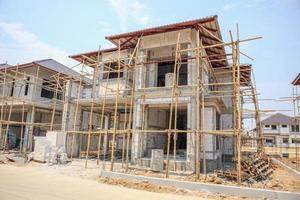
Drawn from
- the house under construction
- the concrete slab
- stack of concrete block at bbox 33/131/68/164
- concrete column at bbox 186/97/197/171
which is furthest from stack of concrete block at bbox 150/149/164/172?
Result: stack of concrete block at bbox 33/131/68/164

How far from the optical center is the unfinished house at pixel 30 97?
19.2 meters

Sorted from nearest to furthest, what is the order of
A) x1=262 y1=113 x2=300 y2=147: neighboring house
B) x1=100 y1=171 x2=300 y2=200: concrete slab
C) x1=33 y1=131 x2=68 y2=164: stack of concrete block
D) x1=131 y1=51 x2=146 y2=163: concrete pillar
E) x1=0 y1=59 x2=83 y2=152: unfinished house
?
x1=100 y1=171 x2=300 y2=200: concrete slab → x1=33 y1=131 x2=68 y2=164: stack of concrete block → x1=131 y1=51 x2=146 y2=163: concrete pillar → x1=0 y1=59 x2=83 y2=152: unfinished house → x1=262 y1=113 x2=300 y2=147: neighboring house

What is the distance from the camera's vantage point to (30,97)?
20.1 m

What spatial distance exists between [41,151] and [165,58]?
936 cm

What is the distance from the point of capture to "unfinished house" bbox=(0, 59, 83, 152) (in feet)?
62.9

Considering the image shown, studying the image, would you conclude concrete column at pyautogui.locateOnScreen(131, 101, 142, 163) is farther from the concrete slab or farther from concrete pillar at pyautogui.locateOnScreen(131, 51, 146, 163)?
the concrete slab

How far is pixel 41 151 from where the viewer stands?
13992 mm

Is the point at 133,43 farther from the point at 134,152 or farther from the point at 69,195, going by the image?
the point at 69,195

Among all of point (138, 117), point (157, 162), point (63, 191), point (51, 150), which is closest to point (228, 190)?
point (157, 162)

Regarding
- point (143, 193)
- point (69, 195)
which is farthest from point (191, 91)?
point (69, 195)

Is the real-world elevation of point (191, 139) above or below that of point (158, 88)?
below

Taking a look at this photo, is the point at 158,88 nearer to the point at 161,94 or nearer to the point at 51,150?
the point at 161,94

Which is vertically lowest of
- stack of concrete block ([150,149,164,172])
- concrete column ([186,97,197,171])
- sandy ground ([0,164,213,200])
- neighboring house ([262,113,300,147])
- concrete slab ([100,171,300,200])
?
sandy ground ([0,164,213,200])

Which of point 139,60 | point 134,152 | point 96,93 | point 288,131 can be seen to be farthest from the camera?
point 288,131
